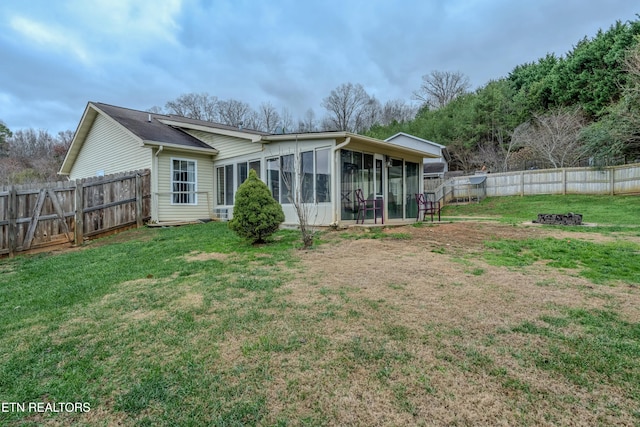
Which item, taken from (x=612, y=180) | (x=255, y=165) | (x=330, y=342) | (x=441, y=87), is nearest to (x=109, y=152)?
(x=255, y=165)

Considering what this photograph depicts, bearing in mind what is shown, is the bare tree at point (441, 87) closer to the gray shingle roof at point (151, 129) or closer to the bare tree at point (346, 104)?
the bare tree at point (346, 104)

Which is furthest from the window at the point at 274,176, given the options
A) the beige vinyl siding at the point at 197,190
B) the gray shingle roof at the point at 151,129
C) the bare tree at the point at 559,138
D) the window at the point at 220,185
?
the bare tree at the point at 559,138

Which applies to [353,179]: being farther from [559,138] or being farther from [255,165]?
[559,138]

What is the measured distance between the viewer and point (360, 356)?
229 centimetres

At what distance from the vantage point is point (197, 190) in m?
11.7

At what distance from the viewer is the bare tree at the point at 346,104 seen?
37688 mm

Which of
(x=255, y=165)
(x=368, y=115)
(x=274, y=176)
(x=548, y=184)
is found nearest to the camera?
(x=274, y=176)

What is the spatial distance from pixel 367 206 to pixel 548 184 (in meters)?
14.0

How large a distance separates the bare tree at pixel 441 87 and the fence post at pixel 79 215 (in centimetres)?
3772

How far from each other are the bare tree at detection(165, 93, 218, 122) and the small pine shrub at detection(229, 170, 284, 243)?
31979mm

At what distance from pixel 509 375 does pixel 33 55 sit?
33389mm

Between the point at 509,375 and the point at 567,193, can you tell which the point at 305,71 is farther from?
the point at 509,375

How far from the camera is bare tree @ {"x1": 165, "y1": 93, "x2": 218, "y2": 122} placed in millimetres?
34844

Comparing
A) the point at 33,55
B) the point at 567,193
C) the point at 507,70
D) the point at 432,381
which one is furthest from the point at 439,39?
the point at 33,55
